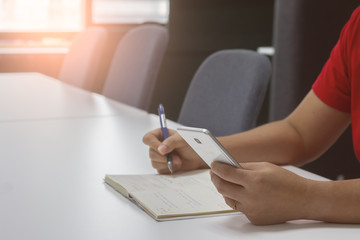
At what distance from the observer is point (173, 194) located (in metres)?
0.95

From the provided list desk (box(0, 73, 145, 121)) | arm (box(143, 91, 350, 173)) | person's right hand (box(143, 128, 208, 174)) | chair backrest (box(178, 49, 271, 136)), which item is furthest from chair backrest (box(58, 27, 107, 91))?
person's right hand (box(143, 128, 208, 174))

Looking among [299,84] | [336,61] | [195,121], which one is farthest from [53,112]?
[299,84]

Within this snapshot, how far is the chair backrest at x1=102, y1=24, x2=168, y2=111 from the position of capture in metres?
2.29

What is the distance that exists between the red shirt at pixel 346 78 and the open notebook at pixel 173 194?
27cm

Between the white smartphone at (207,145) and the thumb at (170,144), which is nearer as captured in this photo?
the white smartphone at (207,145)

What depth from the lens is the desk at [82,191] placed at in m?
0.80

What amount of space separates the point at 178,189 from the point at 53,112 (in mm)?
977

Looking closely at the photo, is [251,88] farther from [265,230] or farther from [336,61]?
[265,230]

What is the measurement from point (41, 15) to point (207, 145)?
4.07 m

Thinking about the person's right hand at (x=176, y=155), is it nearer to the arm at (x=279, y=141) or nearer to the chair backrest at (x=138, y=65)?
the arm at (x=279, y=141)

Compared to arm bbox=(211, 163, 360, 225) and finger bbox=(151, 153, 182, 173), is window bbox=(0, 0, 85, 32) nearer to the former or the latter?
finger bbox=(151, 153, 182, 173)

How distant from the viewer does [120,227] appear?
0.82 metres

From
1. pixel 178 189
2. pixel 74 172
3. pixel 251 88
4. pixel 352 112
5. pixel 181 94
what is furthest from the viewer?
pixel 181 94

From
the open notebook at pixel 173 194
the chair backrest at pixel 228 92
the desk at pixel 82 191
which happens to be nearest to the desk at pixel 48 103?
the desk at pixel 82 191
